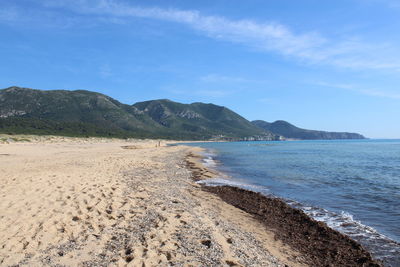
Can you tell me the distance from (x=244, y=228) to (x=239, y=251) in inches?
92.2

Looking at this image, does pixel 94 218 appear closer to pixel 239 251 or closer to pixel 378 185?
pixel 239 251

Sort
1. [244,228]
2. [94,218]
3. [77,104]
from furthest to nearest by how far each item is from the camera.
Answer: [77,104] < [244,228] < [94,218]

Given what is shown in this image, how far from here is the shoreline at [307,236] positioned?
6.89m

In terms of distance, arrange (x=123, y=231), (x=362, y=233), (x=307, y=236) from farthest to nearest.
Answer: (x=362, y=233)
(x=307, y=236)
(x=123, y=231)

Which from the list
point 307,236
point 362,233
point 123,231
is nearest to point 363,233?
point 362,233

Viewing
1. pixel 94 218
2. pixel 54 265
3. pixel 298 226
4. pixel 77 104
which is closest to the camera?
pixel 54 265

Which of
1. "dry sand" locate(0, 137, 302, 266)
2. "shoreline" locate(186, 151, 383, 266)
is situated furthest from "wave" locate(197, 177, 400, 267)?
"dry sand" locate(0, 137, 302, 266)

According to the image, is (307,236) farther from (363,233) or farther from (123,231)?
(123,231)

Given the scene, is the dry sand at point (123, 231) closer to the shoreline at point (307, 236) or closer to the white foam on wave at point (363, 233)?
the shoreline at point (307, 236)

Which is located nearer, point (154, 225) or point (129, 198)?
point (154, 225)

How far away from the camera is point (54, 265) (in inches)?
209

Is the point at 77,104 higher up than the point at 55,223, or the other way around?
the point at 77,104

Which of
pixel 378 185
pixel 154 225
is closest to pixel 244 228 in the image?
pixel 154 225

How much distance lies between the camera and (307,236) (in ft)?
27.8
